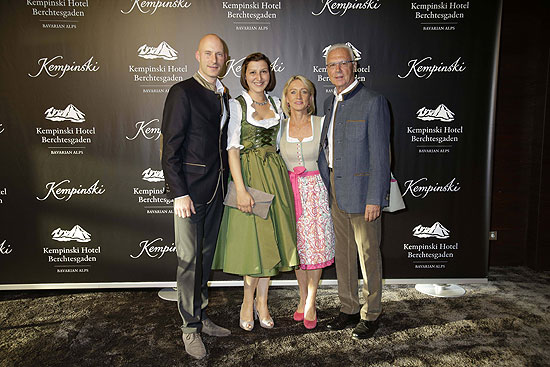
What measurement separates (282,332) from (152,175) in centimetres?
167

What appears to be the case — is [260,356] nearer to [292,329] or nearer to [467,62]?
[292,329]

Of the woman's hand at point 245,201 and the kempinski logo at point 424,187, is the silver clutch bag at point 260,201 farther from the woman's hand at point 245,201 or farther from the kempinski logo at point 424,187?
the kempinski logo at point 424,187

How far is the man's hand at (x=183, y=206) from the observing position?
2.20 metres

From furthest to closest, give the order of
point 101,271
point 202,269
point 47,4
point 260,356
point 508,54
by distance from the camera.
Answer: point 508,54
point 101,271
point 47,4
point 202,269
point 260,356

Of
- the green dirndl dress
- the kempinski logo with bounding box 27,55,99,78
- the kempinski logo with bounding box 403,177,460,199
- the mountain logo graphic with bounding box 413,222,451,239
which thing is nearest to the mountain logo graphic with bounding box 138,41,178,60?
the kempinski logo with bounding box 27,55,99,78

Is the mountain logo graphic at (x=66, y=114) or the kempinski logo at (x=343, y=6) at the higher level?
the kempinski logo at (x=343, y=6)

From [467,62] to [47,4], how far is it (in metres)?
3.46

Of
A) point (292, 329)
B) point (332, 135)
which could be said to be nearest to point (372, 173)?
point (332, 135)

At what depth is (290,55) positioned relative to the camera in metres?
3.19

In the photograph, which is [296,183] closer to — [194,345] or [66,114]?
[194,345]

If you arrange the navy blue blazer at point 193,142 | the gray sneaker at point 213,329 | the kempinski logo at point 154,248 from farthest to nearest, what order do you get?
1. the kempinski logo at point 154,248
2. the gray sneaker at point 213,329
3. the navy blue blazer at point 193,142

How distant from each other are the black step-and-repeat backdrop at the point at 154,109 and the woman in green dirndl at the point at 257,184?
0.83 m

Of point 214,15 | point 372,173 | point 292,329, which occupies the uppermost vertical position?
point 214,15

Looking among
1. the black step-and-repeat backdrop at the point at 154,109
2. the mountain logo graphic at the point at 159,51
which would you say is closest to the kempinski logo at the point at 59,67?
the black step-and-repeat backdrop at the point at 154,109
